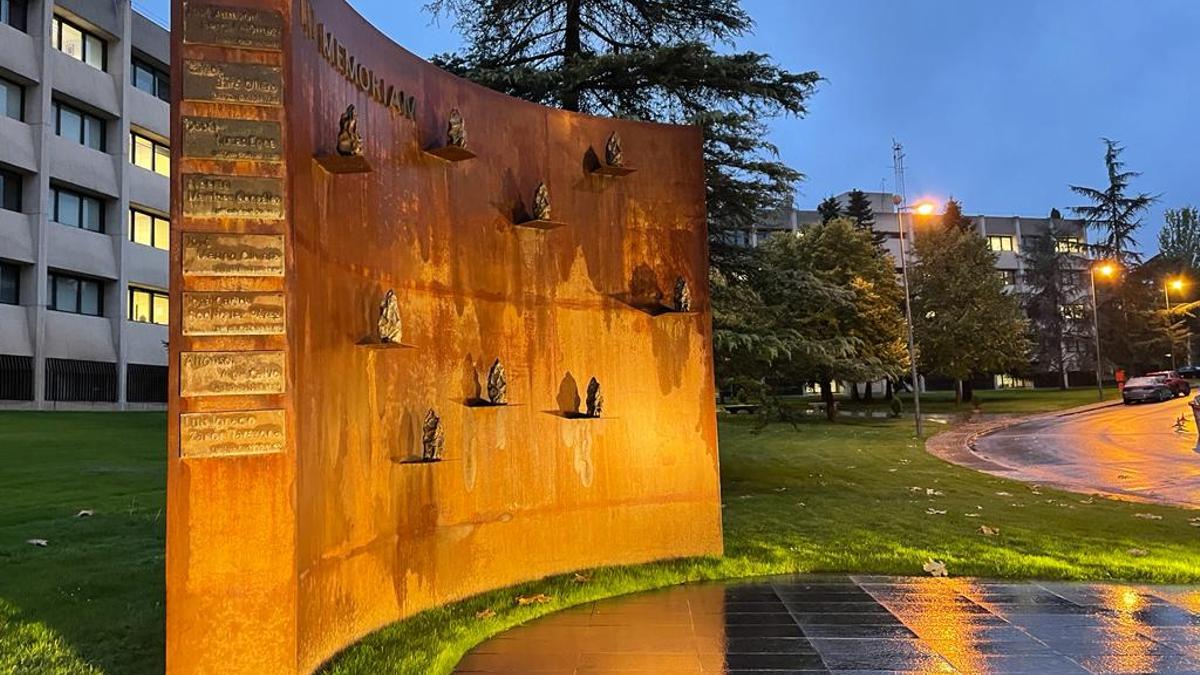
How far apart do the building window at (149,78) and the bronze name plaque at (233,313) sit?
33887 millimetres

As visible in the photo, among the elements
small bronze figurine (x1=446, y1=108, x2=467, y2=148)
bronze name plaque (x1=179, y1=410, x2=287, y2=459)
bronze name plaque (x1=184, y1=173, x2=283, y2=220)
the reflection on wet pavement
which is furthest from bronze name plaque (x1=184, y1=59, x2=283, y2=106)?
the reflection on wet pavement

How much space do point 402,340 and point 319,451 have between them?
50.8 inches

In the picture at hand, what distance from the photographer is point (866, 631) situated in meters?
6.18

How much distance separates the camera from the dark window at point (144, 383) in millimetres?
32062

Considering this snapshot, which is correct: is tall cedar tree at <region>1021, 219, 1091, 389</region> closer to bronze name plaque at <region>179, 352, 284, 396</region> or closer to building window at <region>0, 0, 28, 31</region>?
building window at <region>0, 0, 28, 31</region>

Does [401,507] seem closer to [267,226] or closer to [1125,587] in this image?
[267,226]

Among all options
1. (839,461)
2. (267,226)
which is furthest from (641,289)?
(839,461)

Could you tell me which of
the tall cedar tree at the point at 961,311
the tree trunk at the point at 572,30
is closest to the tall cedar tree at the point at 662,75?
the tree trunk at the point at 572,30

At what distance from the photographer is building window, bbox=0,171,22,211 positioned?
28.0 m

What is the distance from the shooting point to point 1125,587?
7648 mm

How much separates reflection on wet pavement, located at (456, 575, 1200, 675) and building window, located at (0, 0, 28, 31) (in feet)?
102

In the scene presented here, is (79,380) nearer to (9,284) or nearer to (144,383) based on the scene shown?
(144,383)

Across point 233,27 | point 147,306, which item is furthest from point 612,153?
point 147,306

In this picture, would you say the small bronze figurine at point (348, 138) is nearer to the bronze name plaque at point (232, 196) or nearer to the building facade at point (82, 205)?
the bronze name plaque at point (232, 196)
